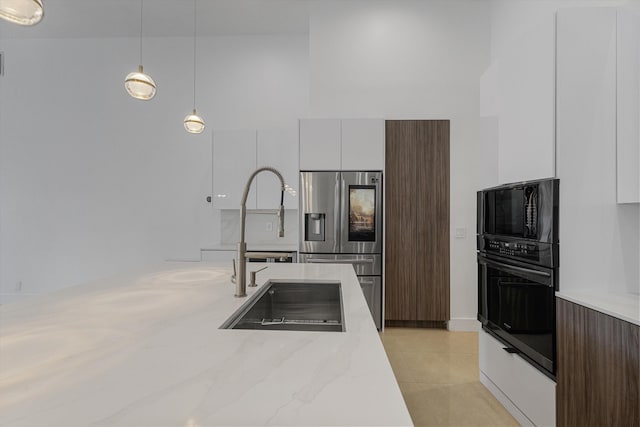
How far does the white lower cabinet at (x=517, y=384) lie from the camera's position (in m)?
1.68

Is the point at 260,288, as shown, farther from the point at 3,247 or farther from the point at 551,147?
the point at 3,247

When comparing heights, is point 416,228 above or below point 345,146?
below

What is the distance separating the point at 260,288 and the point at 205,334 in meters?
0.60

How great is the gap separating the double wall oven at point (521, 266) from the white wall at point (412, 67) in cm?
142

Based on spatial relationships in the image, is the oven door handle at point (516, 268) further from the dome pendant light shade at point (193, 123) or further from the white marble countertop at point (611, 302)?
the dome pendant light shade at point (193, 123)

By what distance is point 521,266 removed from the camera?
184 centimetres

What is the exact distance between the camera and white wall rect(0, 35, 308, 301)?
4461mm

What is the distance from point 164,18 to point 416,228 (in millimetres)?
3996

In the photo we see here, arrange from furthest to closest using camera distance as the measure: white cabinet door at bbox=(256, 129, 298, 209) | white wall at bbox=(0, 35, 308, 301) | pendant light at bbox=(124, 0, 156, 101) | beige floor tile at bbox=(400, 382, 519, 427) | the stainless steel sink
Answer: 1. white wall at bbox=(0, 35, 308, 301)
2. white cabinet door at bbox=(256, 129, 298, 209)
3. pendant light at bbox=(124, 0, 156, 101)
4. beige floor tile at bbox=(400, 382, 519, 427)
5. the stainless steel sink

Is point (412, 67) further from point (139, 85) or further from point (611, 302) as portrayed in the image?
point (611, 302)

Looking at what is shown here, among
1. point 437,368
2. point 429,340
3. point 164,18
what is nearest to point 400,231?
point 429,340

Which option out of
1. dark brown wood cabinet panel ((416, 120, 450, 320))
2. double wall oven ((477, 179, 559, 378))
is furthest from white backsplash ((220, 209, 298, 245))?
double wall oven ((477, 179, 559, 378))

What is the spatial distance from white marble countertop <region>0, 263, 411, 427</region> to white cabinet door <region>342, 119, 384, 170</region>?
95.6 inches

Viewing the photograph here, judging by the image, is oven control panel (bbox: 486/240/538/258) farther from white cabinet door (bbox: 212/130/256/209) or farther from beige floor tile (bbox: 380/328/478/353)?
white cabinet door (bbox: 212/130/256/209)
